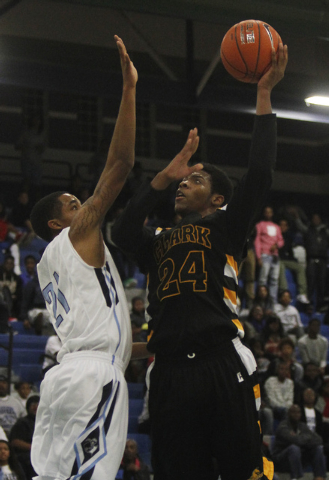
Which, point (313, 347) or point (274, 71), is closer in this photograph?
point (274, 71)

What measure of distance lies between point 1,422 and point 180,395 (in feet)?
22.1

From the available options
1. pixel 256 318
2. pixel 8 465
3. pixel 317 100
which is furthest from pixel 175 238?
pixel 256 318

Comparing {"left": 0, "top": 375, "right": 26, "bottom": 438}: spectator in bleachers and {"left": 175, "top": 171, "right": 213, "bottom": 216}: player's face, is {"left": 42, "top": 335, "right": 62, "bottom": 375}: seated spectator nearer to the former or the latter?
{"left": 0, "top": 375, "right": 26, "bottom": 438}: spectator in bleachers

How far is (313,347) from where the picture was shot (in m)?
13.4

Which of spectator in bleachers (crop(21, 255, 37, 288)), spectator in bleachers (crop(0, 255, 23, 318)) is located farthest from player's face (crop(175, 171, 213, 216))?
spectator in bleachers (crop(21, 255, 37, 288))

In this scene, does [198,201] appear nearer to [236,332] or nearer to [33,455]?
[236,332]

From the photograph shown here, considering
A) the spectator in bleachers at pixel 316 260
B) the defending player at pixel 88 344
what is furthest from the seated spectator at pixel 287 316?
the defending player at pixel 88 344

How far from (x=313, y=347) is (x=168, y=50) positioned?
8.60 metres

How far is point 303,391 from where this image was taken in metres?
11.7

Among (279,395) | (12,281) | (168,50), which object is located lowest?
(279,395)

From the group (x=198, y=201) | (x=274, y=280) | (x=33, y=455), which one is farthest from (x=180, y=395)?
(x=274, y=280)

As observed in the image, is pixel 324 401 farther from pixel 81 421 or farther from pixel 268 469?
pixel 81 421

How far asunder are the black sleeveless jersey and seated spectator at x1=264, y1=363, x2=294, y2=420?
302 inches

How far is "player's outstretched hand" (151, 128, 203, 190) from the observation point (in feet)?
14.2
